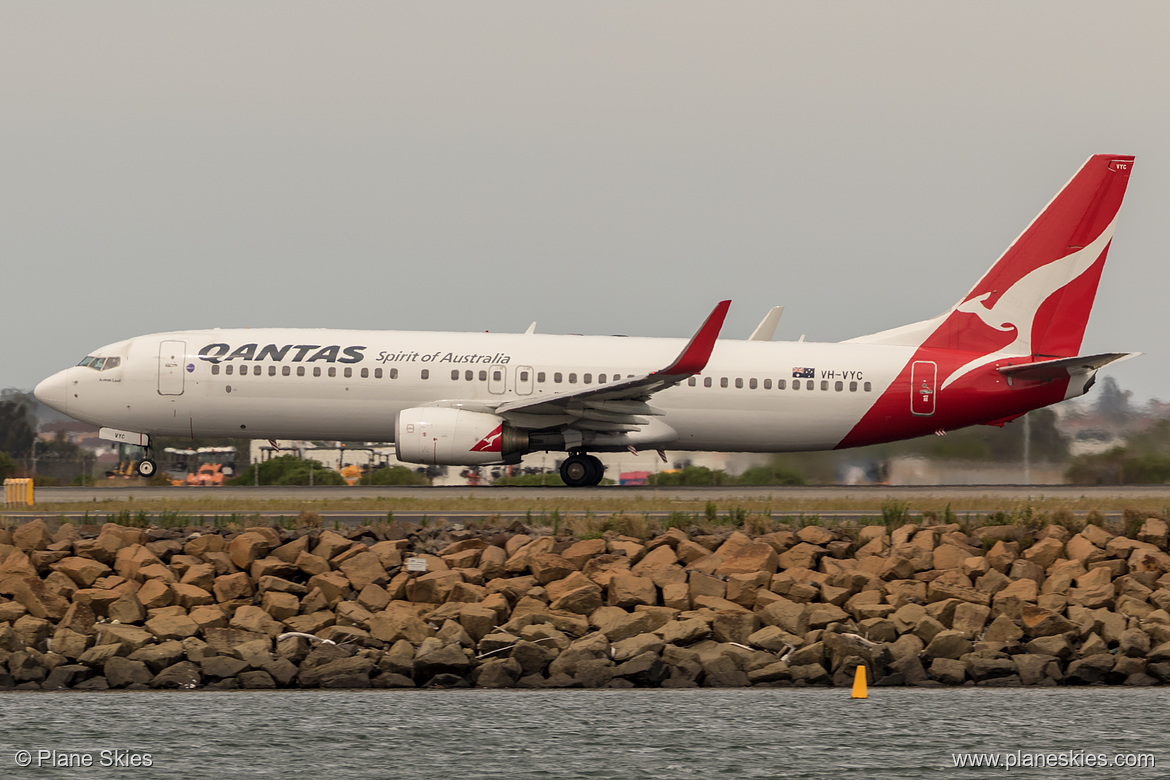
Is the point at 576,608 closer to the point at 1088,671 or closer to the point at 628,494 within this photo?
the point at 1088,671

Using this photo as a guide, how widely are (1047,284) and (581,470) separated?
1281 cm

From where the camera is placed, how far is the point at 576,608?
20.6m

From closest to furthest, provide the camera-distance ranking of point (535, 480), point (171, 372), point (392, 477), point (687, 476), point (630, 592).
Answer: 1. point (630, 592)
2. point (171, 372)
3. point (687, 476)
4. point (392, 477)
5. point (535, 480)

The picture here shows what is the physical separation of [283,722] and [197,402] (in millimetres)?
18168

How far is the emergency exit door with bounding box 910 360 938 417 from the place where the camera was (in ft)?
115

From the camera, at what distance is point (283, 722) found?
55.3ft

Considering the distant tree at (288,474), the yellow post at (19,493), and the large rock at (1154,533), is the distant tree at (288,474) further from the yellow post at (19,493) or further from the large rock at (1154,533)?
the large rock at (1154,533)

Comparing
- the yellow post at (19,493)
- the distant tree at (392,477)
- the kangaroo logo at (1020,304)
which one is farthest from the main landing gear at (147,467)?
the kangaroo logo at (1020,304)

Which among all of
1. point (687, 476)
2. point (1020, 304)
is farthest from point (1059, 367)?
point (687, 476)

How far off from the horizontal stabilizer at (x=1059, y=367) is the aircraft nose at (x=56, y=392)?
23.0 metres

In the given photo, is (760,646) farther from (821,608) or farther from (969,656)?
(969,656)

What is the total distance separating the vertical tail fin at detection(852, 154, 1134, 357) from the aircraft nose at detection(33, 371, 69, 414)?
20528 millimetres

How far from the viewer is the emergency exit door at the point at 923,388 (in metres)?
34.9

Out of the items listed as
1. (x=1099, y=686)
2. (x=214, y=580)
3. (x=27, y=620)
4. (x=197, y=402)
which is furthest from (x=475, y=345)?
(x=1099, y=686)
